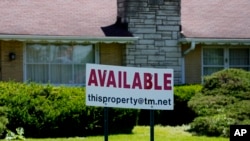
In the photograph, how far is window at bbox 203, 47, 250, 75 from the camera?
22.2 m

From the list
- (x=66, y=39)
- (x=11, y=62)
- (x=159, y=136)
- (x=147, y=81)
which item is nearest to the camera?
(x=147, y=81)

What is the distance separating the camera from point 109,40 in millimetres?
20203

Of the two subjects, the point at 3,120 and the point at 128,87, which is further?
the point at 3,120

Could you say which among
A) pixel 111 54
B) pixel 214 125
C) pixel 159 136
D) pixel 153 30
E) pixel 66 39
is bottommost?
pixel 159 136

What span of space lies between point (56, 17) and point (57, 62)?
160 cm

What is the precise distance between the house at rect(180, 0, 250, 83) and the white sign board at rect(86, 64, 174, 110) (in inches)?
446

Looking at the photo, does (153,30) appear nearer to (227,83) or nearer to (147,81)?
(227,83)

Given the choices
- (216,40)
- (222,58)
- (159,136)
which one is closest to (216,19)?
(222,58)

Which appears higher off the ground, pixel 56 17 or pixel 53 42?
pixel 56 17

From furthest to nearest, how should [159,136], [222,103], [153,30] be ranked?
[153,30] → [222,103] → [159,136]

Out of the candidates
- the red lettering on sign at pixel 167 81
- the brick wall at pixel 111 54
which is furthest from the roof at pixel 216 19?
the red lettering on sign at pixel 167 81

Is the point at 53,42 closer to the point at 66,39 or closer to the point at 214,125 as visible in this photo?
the point at 66,39

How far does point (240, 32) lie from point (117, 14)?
4141 millimetres

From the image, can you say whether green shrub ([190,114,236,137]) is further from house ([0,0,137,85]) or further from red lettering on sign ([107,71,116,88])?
red lettering on sign ([107,71,116,88])
